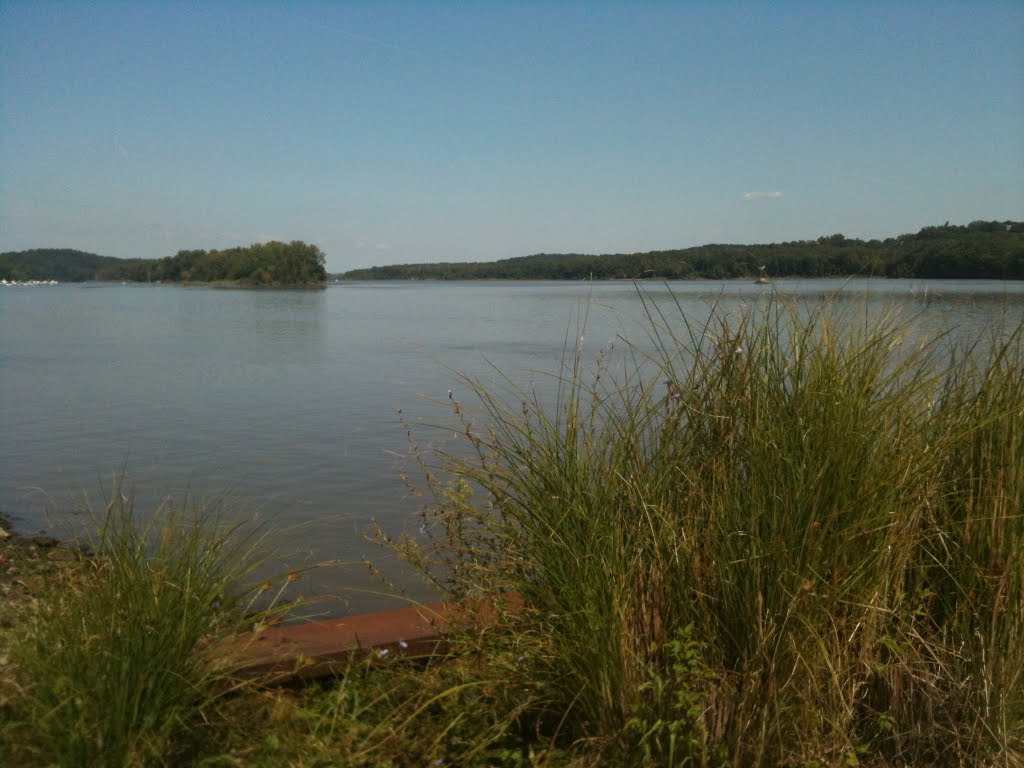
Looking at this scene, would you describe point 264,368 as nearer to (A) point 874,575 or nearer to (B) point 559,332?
(B) point 559,332

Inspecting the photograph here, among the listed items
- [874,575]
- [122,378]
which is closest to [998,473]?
[874,575]

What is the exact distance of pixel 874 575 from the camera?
2.67 meters

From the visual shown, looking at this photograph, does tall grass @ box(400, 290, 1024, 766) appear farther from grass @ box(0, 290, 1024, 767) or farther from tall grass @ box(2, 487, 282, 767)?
tall grass @ box(2, 487, 282, 767)

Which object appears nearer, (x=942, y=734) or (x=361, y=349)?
(x=942, y=734)

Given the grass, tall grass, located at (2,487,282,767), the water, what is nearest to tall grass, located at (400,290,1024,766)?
the grass

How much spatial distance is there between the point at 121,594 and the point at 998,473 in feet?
9.27

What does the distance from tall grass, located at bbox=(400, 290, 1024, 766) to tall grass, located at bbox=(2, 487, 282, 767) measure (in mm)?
975

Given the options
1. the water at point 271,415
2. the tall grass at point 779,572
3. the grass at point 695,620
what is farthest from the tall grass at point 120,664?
the water at point 271,415

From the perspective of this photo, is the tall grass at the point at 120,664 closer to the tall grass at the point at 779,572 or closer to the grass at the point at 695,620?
the grass at the point at 695,620

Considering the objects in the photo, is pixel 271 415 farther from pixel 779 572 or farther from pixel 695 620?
pixel 779 572

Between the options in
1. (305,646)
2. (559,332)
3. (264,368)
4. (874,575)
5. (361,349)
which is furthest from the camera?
(559,332)

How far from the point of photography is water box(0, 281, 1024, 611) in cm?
629

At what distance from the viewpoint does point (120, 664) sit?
232cm

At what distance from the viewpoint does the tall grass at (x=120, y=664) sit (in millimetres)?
2236
